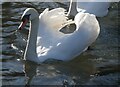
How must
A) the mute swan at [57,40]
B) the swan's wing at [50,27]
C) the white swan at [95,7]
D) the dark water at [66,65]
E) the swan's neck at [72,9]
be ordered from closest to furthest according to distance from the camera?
the dark water at [66,65]
the mute swan at [57,40]
the swan's wing at [50,27]
the white swan at [95,7]
the swan's neck at [72,9]

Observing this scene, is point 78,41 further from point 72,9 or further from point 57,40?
point 72,9

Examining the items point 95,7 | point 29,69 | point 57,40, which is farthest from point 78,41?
point 95,7

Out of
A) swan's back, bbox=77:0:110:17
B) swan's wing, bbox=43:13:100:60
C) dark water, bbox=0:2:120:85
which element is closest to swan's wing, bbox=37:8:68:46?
swan's wing, bbox=43:13:100:60

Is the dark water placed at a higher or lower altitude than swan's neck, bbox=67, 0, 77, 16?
lower

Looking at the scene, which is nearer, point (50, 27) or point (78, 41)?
point (78, 41)

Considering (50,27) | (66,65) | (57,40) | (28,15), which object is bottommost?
(66,65)

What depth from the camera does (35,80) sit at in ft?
27.1

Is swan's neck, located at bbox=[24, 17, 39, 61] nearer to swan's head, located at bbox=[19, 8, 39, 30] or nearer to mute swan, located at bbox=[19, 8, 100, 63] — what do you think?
mute swan, located at bbox=[19, 8, 100, 63]

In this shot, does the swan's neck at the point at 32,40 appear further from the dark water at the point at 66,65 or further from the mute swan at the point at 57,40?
the dark water at the point at 66,65

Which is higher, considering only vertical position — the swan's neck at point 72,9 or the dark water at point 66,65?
the swan's neck at point 72,9

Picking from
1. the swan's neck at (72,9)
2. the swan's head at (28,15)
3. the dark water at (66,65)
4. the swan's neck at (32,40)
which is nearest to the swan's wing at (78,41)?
the dark water at (66,65)

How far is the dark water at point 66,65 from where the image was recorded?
8227mm

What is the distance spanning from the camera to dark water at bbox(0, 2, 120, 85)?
8227mm

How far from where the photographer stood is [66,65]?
347 inches
